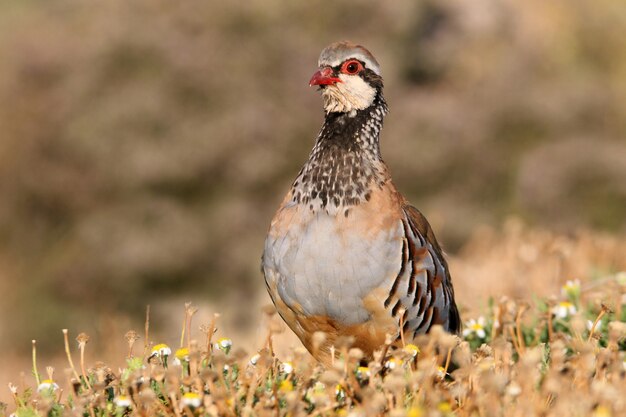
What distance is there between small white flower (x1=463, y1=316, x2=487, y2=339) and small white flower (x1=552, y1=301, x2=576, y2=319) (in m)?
0.39

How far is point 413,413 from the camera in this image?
2.84m

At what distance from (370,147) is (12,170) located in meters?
16.1

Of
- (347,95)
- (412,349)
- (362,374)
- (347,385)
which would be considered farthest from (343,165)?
(347,385)

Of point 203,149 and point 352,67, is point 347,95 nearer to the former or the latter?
point 352,67

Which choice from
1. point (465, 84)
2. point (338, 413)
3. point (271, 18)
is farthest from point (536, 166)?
point (338, 413)

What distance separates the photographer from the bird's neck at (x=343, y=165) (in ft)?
13.9

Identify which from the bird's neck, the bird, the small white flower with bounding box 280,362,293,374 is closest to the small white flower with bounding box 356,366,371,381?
the small white flower with bounding box 280,362,293,374

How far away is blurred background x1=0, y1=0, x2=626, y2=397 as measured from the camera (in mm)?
18000

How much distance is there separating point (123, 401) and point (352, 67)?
2.10 metres

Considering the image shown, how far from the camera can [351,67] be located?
179 inches

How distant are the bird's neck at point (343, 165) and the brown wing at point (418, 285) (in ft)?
0.84

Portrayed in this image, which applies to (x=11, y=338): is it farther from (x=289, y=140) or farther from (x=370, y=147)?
(x=370, y=147)

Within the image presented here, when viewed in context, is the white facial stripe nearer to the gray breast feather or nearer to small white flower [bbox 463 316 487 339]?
the gray breast feather

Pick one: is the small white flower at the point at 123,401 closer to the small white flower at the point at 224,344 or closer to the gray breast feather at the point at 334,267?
the small white flower at the point at 224,344
